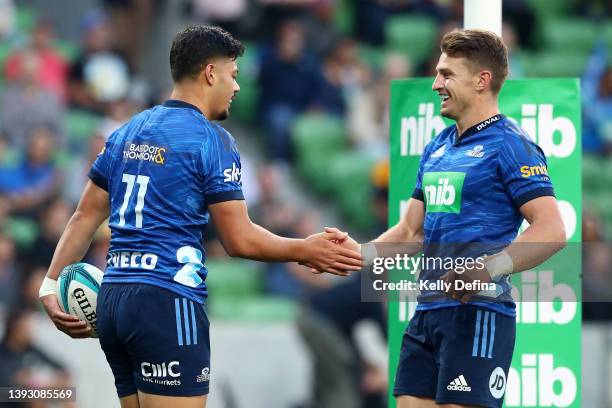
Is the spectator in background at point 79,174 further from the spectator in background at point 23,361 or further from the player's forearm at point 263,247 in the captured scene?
the player's forearm at point 263,247

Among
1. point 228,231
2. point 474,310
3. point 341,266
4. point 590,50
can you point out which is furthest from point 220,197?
point 590,50

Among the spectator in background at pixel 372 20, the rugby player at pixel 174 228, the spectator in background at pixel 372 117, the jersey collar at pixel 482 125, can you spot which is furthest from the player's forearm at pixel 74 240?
the spectator in background at pixel 372 20

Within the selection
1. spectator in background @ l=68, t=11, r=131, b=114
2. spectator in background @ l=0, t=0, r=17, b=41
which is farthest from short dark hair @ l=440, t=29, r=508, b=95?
spectator in background @ l=0, t=0, r=17, b=41

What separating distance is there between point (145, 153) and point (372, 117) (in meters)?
8.17

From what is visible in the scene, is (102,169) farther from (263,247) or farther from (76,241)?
(263,247)

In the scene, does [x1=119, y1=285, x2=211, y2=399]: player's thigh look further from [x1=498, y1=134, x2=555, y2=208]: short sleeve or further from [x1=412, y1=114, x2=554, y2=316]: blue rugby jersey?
[x1=498, y1=134, x2=555, y2=208]: short sleeve

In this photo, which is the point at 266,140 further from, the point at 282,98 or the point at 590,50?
the point at 590,50

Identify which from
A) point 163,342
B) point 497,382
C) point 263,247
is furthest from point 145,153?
point 497,382

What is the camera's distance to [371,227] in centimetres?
1280

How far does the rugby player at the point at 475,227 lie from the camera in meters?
5.55

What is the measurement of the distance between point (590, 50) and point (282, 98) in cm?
391

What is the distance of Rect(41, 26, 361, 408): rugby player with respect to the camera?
5410mm

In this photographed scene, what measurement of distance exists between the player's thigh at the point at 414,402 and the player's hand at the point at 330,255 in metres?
0.64

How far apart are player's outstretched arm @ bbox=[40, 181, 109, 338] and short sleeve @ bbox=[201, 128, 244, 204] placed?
2.01 ft
